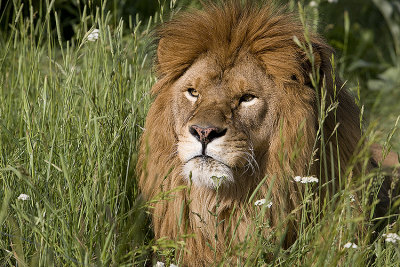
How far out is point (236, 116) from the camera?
3205 mm

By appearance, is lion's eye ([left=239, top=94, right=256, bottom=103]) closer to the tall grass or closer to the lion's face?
the lion's face

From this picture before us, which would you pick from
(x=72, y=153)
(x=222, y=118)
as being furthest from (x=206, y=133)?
(x=72, y=153)

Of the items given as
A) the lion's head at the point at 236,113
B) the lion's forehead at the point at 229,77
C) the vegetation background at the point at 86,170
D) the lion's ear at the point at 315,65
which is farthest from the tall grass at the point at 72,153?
the lion's ear at the point at 315,65

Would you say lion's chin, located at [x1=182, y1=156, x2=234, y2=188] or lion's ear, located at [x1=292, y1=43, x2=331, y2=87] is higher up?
lion's ear, located at [x1=292, y1=43, x2=331, y2=87]

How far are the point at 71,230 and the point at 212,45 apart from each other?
4.03 ft

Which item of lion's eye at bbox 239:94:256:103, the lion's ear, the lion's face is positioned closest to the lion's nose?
the lion's face

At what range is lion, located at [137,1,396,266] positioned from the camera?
3.15 meters

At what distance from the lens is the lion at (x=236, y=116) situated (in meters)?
3.15

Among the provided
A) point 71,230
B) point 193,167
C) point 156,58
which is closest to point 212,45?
point 156,58

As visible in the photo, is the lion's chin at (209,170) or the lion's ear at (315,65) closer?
the lion's chin at (209,170)

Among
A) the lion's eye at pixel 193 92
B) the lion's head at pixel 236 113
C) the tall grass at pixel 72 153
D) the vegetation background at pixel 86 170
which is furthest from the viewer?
the lion's eye at pixel 193 92

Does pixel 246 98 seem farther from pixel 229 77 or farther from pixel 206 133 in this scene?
pixel 206 133

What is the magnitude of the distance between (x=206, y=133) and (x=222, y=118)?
0.15m

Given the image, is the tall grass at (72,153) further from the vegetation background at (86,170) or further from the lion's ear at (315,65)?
the lion's ear at (315,65)
